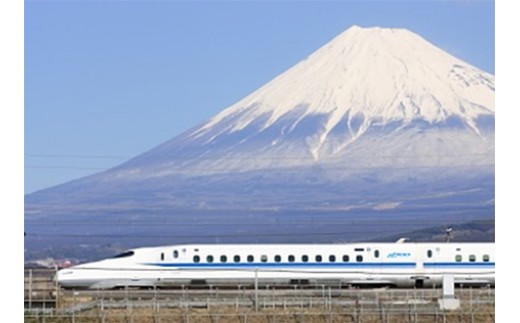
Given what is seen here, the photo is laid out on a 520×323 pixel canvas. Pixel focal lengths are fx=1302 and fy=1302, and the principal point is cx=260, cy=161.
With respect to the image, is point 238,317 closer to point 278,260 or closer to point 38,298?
point 38,298

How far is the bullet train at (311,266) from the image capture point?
60750 mm

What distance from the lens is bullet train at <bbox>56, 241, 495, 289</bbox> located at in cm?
6075

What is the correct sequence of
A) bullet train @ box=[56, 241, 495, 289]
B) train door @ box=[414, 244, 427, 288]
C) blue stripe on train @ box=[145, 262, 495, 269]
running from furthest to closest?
blue stripe on train @ box=[145, 262, 495, 269]
train door @ box=[414, 244, 427, 288]
bullet train @ box=[56, 241, 495, 289]

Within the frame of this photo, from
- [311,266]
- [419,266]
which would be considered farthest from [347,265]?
[419,266]

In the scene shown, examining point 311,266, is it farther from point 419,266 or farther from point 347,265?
point 419,266

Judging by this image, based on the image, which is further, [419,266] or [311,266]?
[419,266]

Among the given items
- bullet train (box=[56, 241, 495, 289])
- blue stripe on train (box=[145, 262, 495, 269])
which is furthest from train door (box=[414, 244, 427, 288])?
blue stripe on train (box=[145, 262, 495, 269])

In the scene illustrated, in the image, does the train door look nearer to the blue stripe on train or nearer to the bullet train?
the bullet train

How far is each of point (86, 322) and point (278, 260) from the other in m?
20.6

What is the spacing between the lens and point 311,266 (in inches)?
2411

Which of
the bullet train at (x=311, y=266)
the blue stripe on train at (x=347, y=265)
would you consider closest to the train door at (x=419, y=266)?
the bullet train at (x=311, y=266)

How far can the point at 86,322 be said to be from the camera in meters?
42.1

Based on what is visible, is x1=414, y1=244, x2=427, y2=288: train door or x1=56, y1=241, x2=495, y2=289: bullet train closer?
x1=56, y1=241, x2=495, y2=289: bullet train
